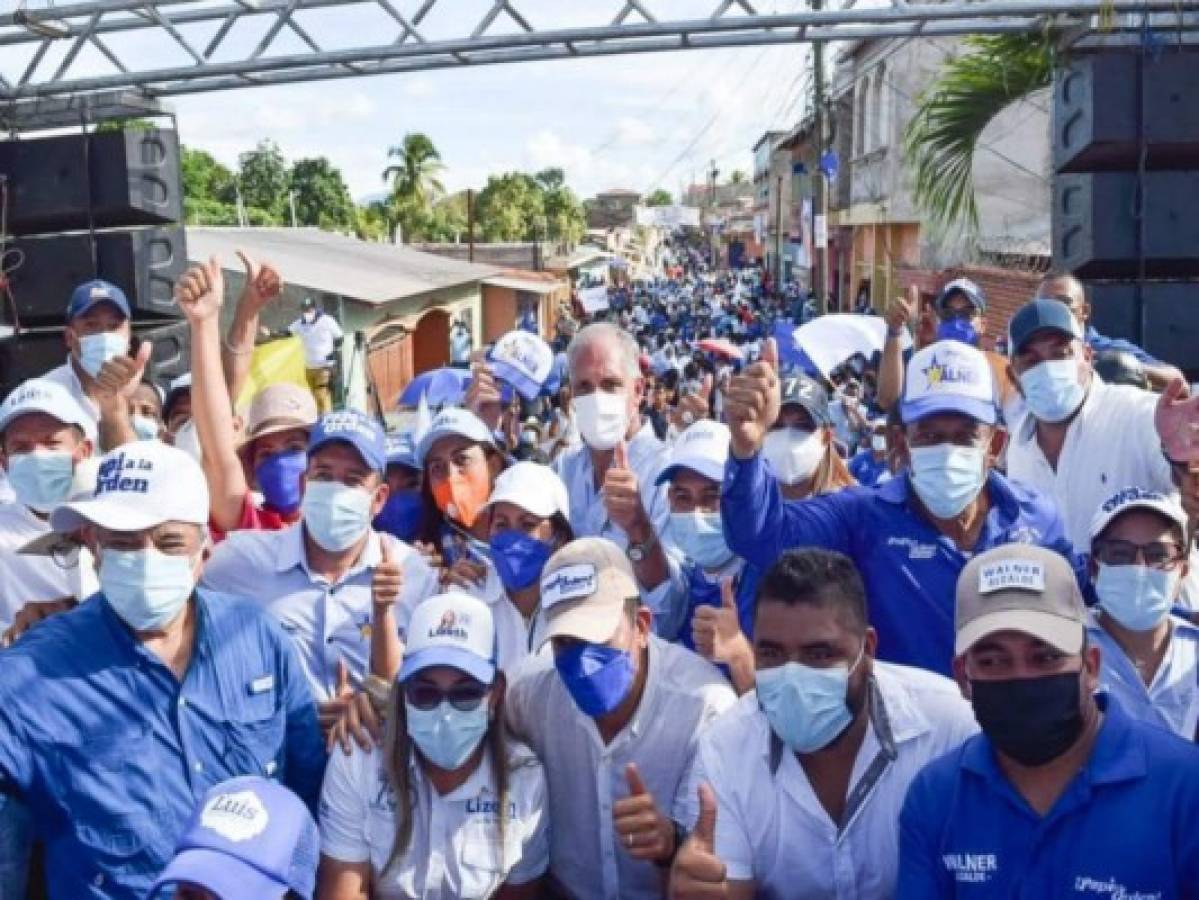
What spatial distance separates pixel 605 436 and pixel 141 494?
6.02ft

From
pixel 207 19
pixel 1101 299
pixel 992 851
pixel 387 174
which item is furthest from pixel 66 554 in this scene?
pixel 387 174

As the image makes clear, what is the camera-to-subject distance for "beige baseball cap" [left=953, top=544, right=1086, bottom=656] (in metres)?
2.46

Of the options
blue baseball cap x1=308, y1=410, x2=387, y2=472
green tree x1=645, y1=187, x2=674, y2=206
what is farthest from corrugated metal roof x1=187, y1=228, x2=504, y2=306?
green tree x1=645, y1=187, x2=674, y2=206

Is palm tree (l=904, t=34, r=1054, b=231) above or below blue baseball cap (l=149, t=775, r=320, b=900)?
above

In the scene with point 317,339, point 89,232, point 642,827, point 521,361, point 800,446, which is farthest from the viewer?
point 317,339

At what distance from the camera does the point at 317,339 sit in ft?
36.2

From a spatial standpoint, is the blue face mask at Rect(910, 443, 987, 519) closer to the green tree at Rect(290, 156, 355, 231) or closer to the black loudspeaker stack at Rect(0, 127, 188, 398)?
A: the black loudspeaker stack at Rect(0, 127, 188, 398)

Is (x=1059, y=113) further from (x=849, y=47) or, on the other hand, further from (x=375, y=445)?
(x=849, y=47)

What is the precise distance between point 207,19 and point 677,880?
6789 mm

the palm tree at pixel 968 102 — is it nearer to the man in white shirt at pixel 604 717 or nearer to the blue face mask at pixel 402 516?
the blue face mask at pixel 402 516

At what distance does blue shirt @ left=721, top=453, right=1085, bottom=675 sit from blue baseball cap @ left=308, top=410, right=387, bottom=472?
3.53ft

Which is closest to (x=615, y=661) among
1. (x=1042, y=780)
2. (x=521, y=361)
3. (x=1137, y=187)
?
(x=1042, y=780)

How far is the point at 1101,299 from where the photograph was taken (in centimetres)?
611

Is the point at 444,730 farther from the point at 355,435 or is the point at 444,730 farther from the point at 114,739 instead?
the point at 355,435
